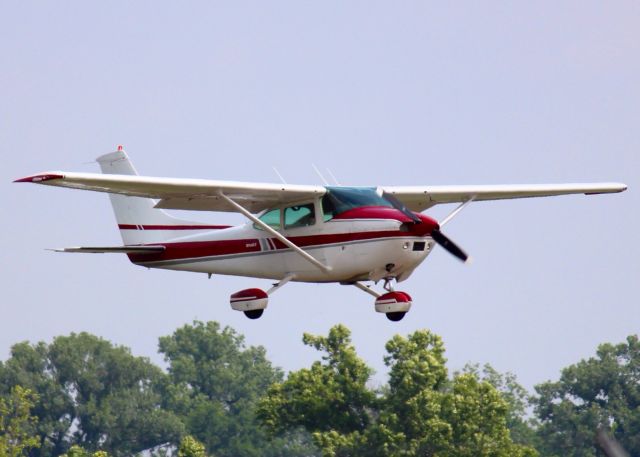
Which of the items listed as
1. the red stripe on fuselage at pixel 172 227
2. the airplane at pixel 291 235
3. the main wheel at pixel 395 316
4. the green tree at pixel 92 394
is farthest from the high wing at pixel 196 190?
the green tree at pixel 92 394

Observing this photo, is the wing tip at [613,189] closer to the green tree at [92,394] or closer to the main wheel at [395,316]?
the main wheel at [395,316]

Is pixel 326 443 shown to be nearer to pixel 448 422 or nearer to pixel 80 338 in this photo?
pixel 448 422

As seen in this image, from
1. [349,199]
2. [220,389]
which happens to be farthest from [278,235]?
[220,389]

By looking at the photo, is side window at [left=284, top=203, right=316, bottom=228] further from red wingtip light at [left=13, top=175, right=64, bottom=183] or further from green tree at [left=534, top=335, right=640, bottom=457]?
green tree at [left=534, top=335, right=640, bottom=457]

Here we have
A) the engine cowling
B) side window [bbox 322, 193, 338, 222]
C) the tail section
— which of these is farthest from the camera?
the tail section

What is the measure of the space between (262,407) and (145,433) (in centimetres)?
3771

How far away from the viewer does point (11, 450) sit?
69.8 metres

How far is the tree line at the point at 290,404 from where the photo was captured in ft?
218

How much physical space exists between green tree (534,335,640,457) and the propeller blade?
63.3m

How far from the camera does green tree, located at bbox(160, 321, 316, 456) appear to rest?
10031 cm

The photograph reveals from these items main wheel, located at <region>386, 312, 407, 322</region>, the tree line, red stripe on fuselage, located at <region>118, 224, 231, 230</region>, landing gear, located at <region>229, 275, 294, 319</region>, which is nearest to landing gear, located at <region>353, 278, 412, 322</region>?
main wheel, located at <region>386, 312, 407, 322</region>

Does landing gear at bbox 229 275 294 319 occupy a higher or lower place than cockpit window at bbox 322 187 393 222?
lower

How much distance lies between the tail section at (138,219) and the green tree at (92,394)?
245 feet

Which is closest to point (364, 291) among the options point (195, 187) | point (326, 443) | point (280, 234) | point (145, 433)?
point (280, 234)
